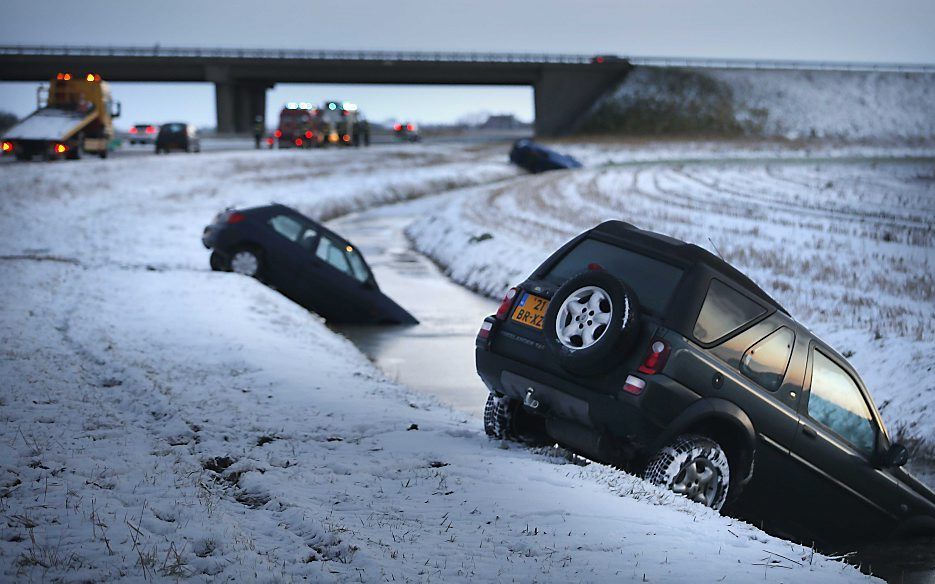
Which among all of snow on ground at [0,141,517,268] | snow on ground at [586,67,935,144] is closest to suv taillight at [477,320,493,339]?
snow on ground at [0,141,517,268]

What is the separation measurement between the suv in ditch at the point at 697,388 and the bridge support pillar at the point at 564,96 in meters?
94.3

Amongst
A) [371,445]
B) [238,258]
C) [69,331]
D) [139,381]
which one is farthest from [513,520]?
[238,258]

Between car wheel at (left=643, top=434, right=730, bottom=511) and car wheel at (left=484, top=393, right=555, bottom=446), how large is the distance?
143 centimetres

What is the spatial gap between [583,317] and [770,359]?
1.36 m

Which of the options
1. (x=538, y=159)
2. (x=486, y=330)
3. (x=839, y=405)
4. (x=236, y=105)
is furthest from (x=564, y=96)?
Result: (x=839, y=405)

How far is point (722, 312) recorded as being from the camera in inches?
291

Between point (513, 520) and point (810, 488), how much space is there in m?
2.59

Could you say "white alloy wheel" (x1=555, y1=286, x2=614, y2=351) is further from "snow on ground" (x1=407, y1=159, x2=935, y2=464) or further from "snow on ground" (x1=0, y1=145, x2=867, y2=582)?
"snow on ground" (x1=407, y1=159, x2=935, y2=464)

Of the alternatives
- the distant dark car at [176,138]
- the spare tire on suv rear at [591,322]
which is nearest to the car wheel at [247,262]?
the spare tire on suv rear at [591,322]

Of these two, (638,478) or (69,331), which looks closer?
(638,478)

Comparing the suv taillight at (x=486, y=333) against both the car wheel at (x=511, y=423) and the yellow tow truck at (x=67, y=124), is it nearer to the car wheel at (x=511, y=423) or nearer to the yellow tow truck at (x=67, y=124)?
the car wheel at (x=511, y=423)

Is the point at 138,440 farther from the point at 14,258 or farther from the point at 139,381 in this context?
the point at 14,258

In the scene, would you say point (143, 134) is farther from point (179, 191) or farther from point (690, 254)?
point (690, 254)

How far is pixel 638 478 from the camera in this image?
289 inches
